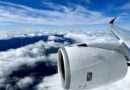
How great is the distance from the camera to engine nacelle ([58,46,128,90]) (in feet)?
23.0

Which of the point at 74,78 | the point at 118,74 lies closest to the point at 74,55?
the point at 74,78

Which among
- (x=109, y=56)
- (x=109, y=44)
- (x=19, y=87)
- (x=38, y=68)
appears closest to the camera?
(x=109, y=56)

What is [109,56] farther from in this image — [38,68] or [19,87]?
[38,68]

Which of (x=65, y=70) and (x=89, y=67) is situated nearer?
(x=65, y=70)

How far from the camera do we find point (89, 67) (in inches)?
284

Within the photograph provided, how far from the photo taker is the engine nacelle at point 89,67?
7.01m

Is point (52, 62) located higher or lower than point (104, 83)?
lower

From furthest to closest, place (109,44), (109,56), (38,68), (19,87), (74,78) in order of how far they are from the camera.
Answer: (38,68) < (19,87) < (109,44) < (109,56) < (74,78)

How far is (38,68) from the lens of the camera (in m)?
192

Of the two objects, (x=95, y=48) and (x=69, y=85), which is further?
(x=95, y=48)

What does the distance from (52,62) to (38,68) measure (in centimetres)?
1531

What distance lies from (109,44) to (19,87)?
163 meters

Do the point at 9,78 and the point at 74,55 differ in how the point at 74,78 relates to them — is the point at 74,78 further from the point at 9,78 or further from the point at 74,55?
the point at 9,78

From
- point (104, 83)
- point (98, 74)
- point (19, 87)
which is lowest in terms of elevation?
point (19, 87)
